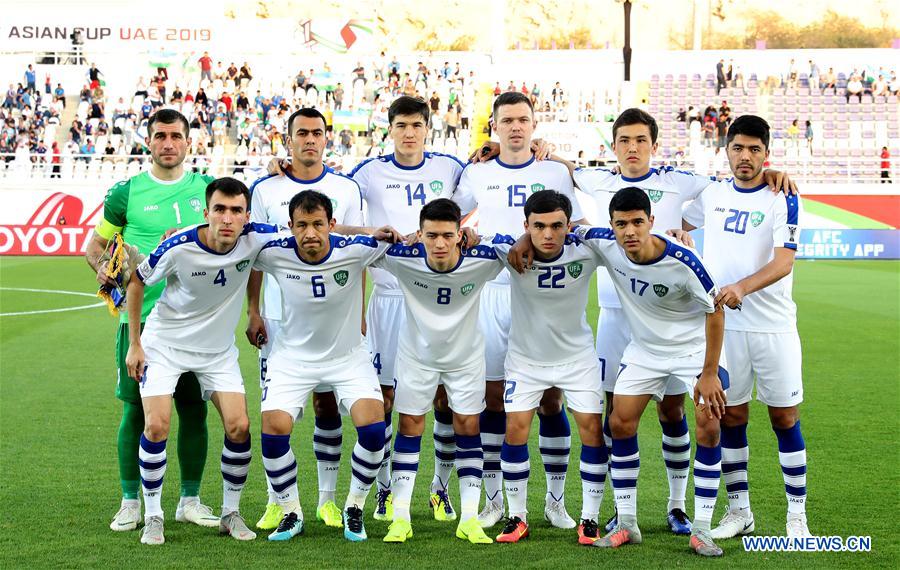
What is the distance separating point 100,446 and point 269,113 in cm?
2608

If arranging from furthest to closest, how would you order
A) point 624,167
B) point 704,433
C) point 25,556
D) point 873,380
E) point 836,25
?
point 836,25, point 873,380, point 624,167, point 704,433, point 25,556

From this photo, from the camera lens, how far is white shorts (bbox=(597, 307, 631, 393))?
21.0 ft

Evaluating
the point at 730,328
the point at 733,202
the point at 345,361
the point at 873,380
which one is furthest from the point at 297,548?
the point at 873,380

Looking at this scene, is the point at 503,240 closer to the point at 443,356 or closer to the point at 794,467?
the point at 443,356

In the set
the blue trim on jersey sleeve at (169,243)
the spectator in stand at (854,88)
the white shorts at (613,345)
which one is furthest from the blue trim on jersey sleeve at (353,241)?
the spectator in stand at (854,88)

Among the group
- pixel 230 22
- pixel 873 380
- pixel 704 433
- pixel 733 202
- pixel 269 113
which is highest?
pixel 230 22

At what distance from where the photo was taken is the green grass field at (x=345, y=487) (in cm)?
545

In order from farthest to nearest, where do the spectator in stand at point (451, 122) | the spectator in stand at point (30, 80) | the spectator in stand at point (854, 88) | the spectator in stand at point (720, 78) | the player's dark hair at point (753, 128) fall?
1. the spectator in stand at point (720, 78)
2. the spectator in stand at point (30, 80)
3. the spectator in stand at point (854, 88)
4. the spectator in stand at point (451, 122)
5. the player's dark hair at point (753, 128)

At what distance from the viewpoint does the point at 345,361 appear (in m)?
6.01

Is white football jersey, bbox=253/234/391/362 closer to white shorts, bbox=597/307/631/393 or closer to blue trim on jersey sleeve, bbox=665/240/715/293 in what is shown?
white shorts, bbox=597/307/631/393

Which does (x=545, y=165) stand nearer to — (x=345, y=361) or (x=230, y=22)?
(x=345, y=361)

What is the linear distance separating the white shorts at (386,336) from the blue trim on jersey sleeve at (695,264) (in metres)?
1.86

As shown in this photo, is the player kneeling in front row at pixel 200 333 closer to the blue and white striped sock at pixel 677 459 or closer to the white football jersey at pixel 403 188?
the white football jersey at pixel 403 188

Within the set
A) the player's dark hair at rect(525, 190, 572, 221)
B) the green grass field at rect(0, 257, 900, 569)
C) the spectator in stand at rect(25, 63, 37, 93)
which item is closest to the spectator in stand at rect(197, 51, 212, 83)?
the spectator in stand at rect(25, 63, 37, 93)
